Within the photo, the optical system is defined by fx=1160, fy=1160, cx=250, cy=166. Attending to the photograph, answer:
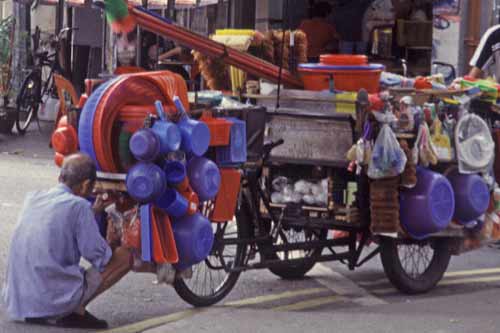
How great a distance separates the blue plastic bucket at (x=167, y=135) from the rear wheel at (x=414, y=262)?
7.26ft

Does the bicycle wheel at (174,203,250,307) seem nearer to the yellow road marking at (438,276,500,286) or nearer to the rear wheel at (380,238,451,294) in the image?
the rear wheel at (380,238,451,294)

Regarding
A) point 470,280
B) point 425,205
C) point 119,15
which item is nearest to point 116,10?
point 119,15

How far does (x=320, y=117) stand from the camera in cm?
824

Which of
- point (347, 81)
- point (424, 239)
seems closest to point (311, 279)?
point (424, 239)

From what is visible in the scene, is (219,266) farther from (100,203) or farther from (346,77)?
(346,77)

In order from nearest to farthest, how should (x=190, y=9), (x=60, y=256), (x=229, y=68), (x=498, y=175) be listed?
(x=60, y=256), (x=229, y=68), (x=498, y=175), (x=190, y=9)

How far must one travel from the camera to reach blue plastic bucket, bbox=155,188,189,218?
22.8 ft

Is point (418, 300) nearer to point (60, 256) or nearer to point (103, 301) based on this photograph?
point (103, 301)

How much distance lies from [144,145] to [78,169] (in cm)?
41

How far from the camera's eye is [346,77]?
8.40 m

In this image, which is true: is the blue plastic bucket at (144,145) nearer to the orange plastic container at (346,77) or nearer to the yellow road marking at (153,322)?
the yellow road marking at (153,322)

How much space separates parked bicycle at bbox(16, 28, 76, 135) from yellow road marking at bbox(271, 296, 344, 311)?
1013cm

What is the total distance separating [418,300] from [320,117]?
151 cm

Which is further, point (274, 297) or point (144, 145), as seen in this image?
point (274, 297)
